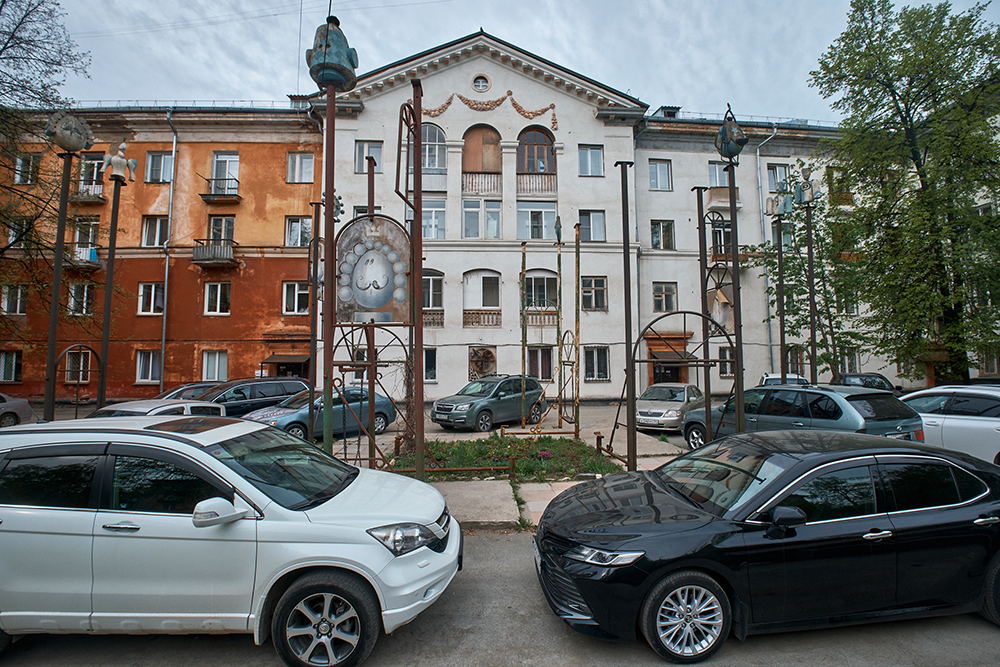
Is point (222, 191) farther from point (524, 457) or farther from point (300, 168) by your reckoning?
point (524, 457)

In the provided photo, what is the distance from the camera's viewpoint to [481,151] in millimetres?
25016

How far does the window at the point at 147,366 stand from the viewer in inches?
942

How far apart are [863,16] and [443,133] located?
17.7 metres

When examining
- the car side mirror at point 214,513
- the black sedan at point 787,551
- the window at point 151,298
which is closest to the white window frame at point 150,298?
the window at point 151,298

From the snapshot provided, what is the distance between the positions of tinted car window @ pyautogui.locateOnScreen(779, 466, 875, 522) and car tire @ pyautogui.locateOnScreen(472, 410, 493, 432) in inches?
451

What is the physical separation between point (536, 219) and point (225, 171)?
16.9m

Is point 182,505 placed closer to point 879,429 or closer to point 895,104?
point 879,429

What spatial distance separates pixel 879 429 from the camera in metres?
7.67

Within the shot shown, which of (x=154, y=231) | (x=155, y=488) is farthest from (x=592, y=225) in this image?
(x=155, y=488)

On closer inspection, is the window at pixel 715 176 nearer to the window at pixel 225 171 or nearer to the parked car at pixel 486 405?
the parked car at pixel 486 405

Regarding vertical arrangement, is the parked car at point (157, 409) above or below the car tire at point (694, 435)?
above

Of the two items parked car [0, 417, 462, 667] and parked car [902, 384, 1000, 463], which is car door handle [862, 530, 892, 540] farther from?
parked car [902, 384, 1000, 463]

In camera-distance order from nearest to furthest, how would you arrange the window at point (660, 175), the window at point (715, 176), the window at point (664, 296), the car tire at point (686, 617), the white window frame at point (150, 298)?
1. the car tire at point (686, 617)
2. the white window frame at point (150, 298)
3. the window at point (664, 296)
4. the window at point (660, 175)
5. the window at point (715, 176)

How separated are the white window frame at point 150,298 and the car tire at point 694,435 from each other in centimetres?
2564
